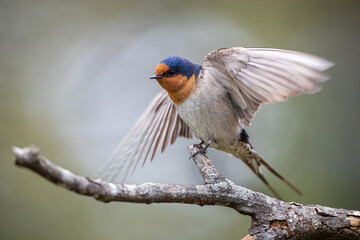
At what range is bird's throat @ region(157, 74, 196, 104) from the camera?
2926mm

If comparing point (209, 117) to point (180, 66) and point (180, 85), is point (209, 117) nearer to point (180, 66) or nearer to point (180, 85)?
point (180, 85)

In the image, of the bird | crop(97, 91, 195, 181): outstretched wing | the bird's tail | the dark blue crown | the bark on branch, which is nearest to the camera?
the bark on branch

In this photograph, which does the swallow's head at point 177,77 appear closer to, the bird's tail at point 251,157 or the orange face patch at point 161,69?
the orange face patch at point 161,69

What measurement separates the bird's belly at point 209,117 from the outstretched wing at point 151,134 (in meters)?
0.35

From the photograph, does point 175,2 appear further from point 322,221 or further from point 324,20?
point 322,221

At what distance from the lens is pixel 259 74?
255cm

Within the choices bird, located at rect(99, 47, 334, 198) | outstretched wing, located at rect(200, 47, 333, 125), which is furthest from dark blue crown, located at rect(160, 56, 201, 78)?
outstretched wing, located at rect(200, 47, 333, 125)

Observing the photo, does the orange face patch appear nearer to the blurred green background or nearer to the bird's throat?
the bird's throat

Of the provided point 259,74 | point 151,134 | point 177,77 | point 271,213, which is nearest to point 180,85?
point 177,77

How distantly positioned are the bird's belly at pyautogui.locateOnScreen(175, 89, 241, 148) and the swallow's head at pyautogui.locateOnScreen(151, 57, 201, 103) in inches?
2.9

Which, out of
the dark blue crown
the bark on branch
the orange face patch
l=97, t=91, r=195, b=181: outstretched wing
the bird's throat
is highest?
the dark blue crown

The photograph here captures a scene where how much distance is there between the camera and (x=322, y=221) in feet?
7.13

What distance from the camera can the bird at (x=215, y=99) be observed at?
2430mm

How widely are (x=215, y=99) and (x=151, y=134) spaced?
679mm
